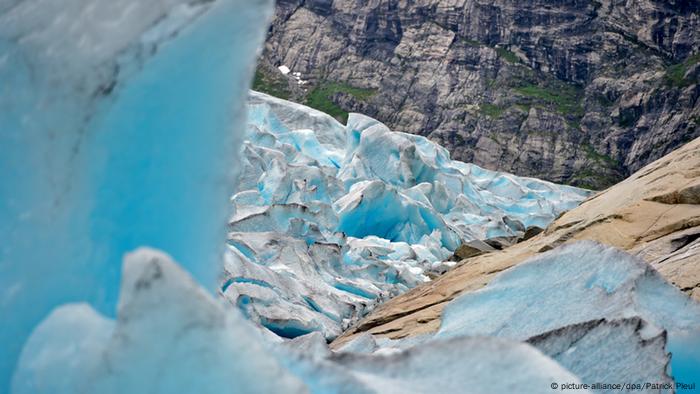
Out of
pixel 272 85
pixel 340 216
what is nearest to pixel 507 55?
pixel 272 85

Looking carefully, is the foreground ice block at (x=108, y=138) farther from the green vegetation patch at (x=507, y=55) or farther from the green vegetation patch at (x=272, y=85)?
the green vegetation patch at (x=507, y=55)

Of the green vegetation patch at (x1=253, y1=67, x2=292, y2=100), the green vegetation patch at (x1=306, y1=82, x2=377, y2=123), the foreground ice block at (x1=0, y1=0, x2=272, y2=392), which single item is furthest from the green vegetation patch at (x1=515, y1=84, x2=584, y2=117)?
the foreground ice block at (x1=0, y1=0, x2=272, y2=392)

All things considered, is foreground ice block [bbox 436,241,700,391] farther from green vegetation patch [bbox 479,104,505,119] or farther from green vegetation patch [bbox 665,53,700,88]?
green vegetation patch [bbox 479,104,505,119]

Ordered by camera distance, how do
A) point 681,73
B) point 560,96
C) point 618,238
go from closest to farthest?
point 618,238 → point 681,73 → point 560,96

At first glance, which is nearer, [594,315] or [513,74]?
[594,315]

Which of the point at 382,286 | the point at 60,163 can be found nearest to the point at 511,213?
the point at 382,286

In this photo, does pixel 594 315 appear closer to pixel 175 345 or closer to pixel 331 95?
pixel 175 345

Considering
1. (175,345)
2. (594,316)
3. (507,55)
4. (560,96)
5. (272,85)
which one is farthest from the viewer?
(272,85)

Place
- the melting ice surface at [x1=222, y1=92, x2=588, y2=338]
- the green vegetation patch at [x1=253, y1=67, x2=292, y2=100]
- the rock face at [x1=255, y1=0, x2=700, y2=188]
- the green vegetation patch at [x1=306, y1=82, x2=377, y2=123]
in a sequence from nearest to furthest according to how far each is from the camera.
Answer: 1. the melting ice surface at [x1=222, y1=92, x2=588, y2=338]
2. the rock face at [x1=255, y1=0, x2=700, y2=188]
3. the green vegetation patch at [x1=306, y1=82, x2=377, y2=123]
4. the green vegetation patch at [x1=253, y1=67, x2=292, y2=100]
